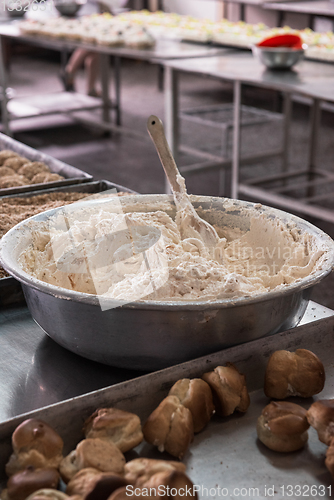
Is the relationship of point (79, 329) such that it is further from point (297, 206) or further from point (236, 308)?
point (297, 206)

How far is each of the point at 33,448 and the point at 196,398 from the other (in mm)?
258

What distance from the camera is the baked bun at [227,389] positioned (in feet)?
2.95

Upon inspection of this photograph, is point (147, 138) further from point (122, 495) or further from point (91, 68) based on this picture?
point (122, 495)

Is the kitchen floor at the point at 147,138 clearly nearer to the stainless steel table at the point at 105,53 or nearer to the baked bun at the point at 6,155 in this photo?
the stainless steel table at the point at 105,53

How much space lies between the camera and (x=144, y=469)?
74cm

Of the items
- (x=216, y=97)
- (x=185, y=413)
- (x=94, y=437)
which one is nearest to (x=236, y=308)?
(x=185, y=413)

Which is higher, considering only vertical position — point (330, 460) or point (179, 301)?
point (179, 301)

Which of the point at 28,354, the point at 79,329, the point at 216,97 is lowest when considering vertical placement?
the point at 216,97

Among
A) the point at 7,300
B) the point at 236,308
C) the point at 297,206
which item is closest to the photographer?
the point at 236,308

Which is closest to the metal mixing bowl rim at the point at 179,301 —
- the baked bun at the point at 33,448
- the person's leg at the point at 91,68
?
the baked bun at the point at 33,448

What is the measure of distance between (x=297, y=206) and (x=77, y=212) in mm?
A: 2253

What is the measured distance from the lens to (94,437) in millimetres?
808

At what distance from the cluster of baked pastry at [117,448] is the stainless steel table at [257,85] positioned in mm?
2215

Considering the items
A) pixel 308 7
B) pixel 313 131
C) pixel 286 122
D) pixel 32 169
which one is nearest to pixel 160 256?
pixel 32 169
